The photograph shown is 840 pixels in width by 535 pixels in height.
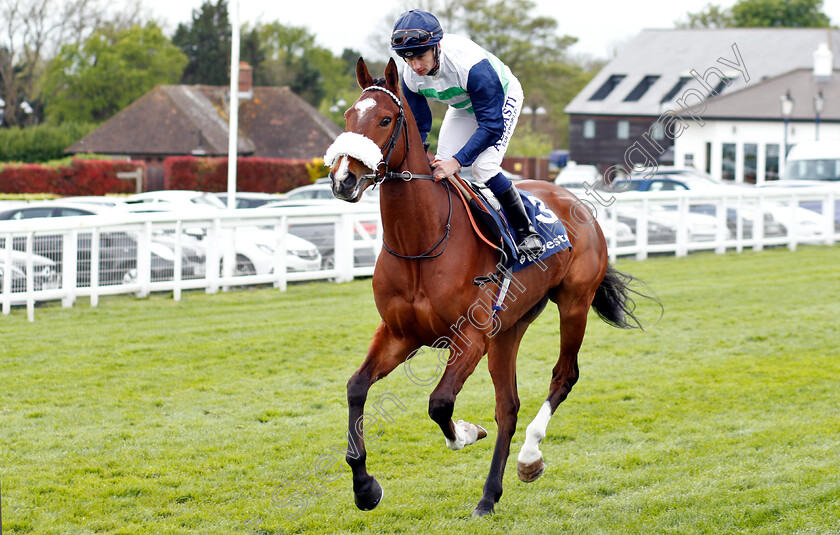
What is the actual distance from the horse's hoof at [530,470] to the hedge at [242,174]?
26.9m

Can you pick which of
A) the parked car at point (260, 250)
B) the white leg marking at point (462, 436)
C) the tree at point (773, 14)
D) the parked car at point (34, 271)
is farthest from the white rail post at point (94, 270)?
the tree at point (773, 14)

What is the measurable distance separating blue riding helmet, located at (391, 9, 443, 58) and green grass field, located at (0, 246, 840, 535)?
2.12 meters

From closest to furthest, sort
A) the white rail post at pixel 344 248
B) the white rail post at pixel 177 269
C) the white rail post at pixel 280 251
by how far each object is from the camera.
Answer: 1. the white rail post at pixel 177 269
2. the white rail post at pixel 280 251
3. the white rail post at pixel 344 248

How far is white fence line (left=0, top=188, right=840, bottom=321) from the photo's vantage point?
32.1 ft

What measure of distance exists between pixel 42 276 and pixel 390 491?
6558 millimetres

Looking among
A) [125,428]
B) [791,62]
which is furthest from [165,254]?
[791,62]

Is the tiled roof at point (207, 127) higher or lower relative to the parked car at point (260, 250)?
higher

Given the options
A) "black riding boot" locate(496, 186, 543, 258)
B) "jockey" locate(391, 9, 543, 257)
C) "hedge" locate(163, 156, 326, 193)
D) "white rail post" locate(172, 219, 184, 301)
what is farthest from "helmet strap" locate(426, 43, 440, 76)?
"hedge" locate(163, 156, 326, 193)

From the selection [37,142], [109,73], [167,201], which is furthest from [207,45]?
[167,201]

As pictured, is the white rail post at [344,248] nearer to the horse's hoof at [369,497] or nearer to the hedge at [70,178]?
the horse's hoof at [369,497]

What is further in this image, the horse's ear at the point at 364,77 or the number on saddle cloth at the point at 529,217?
the number on saddle cloth at the point at 529,217

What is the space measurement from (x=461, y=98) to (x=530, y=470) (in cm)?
183

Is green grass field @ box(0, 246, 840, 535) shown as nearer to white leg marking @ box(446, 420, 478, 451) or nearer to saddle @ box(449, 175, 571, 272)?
white leg marking @ box(446, 420, 478, 451)

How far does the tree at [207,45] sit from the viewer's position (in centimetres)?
4706
